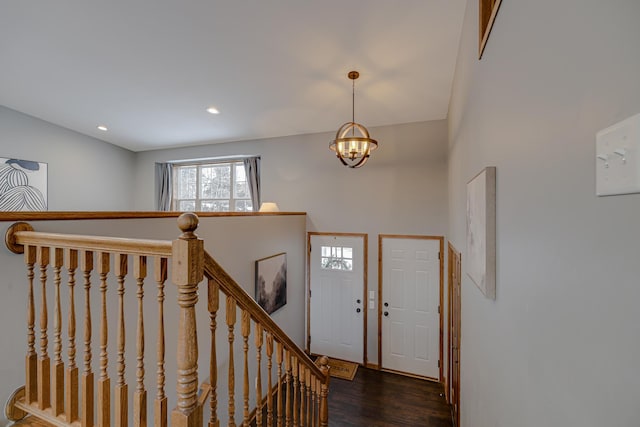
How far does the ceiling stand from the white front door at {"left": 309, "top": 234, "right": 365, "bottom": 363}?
7.22 ft

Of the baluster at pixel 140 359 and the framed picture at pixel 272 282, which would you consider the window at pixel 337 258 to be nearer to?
the framed picture at pixel 272 282

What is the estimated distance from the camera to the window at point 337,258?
4.81 metres

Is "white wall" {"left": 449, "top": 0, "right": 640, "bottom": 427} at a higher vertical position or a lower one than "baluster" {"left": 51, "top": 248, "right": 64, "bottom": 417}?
higher

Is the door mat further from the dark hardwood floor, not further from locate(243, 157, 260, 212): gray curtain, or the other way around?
locate(243, 157, 260, 212): gray curtain

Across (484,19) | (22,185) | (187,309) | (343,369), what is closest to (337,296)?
(343,369)

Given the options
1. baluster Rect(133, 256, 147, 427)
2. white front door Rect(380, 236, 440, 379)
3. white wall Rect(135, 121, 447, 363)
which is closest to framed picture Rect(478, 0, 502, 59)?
baluster Rect(133, 256, 147, 427)

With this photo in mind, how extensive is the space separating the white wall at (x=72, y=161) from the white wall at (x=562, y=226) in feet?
22.6

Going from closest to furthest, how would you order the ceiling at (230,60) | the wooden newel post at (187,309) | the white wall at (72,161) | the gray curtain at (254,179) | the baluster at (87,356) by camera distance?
the wooden newel post at (187,309)
the baluster at (87,356)
the ceiling at (230,60)
the white wall at (72,161)
the gray curtain at (254,179)

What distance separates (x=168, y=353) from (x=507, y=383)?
2.55 m

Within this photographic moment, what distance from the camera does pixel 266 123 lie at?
4.75 metres

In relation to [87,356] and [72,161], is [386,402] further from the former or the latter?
[72,161]

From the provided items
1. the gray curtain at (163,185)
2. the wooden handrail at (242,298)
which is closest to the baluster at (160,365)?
the wooden handrail at (242,298)

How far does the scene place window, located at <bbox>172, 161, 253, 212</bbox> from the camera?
587 cm

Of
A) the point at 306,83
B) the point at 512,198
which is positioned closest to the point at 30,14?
the point at 306,83
